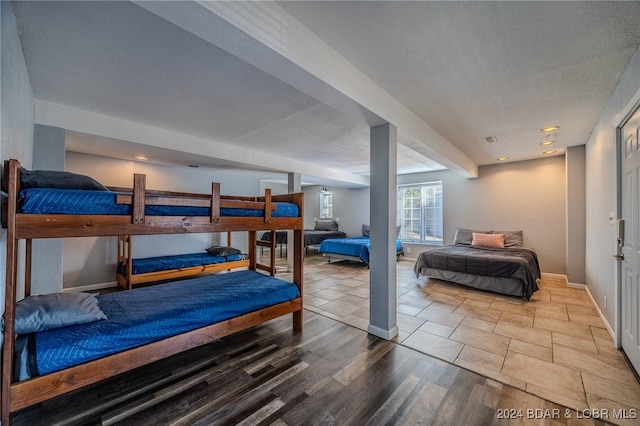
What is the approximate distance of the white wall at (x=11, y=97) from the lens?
137 centimetres

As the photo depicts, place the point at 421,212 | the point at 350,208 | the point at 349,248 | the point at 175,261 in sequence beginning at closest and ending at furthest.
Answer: the point at 175,261, the point at 349,248, the point at 421,212, the point at 350,208

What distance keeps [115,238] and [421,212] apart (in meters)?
7.00

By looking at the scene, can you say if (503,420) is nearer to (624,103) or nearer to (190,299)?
(190,299)

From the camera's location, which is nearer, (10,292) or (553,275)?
(10,292)

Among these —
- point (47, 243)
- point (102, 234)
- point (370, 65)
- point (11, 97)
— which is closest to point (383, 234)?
point (370, 65)

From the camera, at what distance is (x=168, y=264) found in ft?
14.4

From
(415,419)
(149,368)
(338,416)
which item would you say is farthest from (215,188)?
(415,419)

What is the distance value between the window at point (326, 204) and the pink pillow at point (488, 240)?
474 cm

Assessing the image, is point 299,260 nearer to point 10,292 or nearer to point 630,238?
point 10,292

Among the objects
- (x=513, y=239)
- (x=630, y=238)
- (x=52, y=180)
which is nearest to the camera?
(x=52, y=180)

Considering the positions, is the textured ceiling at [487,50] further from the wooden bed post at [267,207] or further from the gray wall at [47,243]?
the gray wall at [47,243]

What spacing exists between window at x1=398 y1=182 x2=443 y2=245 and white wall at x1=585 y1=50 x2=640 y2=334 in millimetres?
3032

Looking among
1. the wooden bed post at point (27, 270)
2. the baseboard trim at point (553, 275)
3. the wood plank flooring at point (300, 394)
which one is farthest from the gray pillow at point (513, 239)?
the wooden bed post at point (27, 270)

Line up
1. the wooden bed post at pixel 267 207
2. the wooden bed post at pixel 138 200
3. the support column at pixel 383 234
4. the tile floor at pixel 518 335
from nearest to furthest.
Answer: the wooden bed post at pixel 138 200 < the tile floor at pixel 518 335 < the wooden bed post at pixel 267 207 < the support column at pixel 383 234
